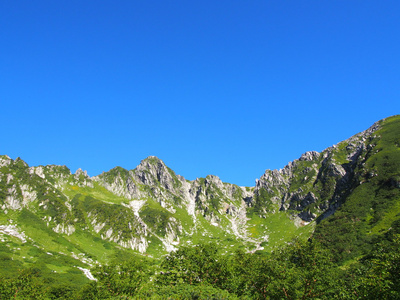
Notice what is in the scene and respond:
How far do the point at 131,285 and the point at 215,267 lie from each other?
19.0 m

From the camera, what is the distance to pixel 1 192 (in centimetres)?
19075

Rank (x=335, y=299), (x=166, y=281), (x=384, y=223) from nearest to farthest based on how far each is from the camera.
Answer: (x=335, y=299) < (x=166, y=281) < (x=384, y=223)

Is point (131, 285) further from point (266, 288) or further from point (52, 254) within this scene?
point (52, 254)

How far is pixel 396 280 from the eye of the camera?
3005 centimetres

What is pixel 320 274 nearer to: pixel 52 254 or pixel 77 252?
pixel 52 254

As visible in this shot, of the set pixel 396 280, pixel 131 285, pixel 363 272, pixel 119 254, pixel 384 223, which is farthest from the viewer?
pixel 119 254

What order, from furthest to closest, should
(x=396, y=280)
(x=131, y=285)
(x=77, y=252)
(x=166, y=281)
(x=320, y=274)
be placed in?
(x=77, y=252)
(x=131, y=285)
(x=166, y=281)
(x=320, y=274)
(x=396, y=280)

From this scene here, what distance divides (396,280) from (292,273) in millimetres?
16353

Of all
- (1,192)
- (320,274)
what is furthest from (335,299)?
(1,192)

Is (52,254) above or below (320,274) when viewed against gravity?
below

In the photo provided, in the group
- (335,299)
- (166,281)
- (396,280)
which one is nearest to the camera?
(396,280)

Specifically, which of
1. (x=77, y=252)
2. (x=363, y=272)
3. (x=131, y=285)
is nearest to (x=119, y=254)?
(x=77, y=252)

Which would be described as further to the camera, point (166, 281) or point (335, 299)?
point (166, 281)

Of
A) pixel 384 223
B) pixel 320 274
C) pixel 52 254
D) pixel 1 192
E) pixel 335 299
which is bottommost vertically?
pixel 52 254
